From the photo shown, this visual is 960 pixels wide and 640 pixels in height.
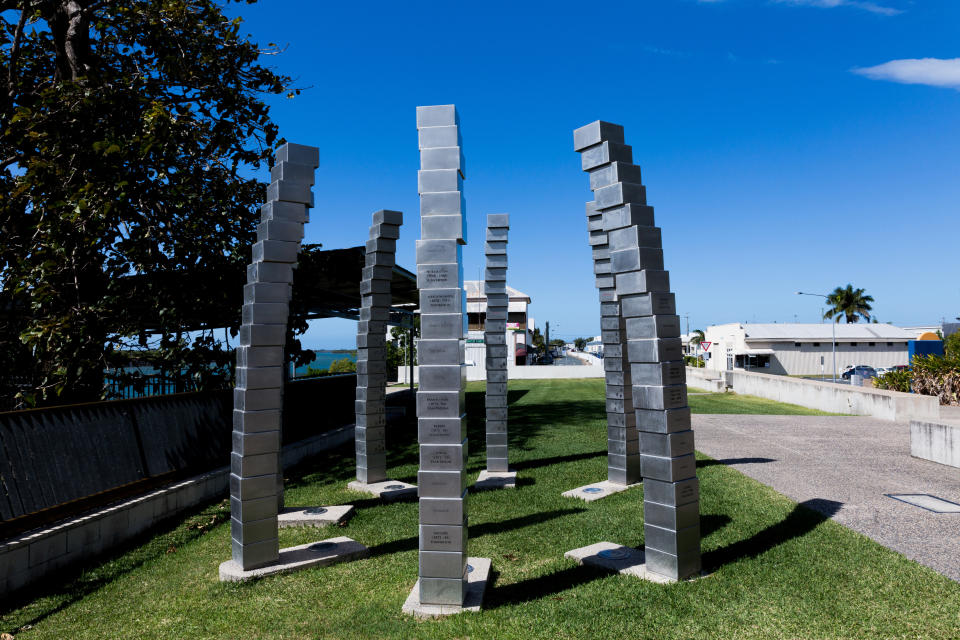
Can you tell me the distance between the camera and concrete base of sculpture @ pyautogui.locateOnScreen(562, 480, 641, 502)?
8.61 metres

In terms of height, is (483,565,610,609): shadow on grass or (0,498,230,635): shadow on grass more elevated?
(483,565,610,609): shadow on grass

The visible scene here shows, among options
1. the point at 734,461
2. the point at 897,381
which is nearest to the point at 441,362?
the point at 734,461

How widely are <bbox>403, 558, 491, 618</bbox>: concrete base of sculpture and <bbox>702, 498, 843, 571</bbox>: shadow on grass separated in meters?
2.28

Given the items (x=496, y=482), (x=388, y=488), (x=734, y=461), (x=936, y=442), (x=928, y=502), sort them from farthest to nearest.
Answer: (x=734, y=461), (x=936, y=442), (x=496, y=482), (x=388, y=488), (x=928, y=502)

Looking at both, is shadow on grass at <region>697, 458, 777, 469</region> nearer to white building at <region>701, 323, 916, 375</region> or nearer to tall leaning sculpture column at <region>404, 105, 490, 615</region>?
tall leaning sculpture column at <region>404, 105, 490, 615</region>

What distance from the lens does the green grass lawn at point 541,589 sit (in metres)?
4.58

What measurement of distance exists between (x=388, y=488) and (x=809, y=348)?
57.6m

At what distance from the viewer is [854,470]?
413 inches

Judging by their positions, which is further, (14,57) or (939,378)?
(939,378)

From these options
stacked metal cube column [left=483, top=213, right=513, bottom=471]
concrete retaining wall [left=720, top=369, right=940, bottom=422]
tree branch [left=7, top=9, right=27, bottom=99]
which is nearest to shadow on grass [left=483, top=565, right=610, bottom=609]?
stacked metal cube column [left=483, top=213, right=513, bottom=471]

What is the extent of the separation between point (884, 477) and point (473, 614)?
8.70 meters

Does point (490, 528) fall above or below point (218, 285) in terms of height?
below

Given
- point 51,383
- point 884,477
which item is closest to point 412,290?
point 51,383

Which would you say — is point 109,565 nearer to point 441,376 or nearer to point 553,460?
point 441,376
